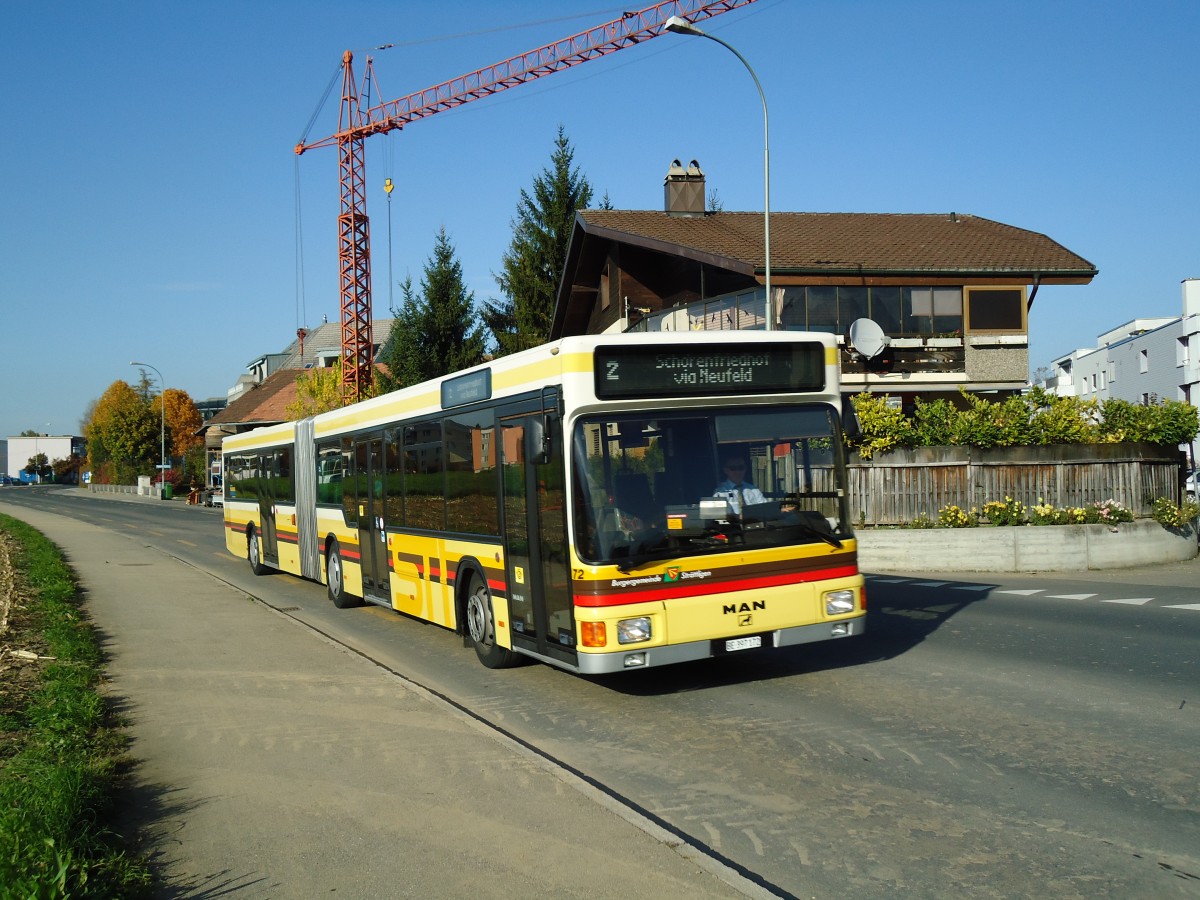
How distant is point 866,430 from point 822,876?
1691 centimetres

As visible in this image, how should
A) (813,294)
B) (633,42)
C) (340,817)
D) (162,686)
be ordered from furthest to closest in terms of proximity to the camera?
(633,42), (813,294), (162,686), (340,817)

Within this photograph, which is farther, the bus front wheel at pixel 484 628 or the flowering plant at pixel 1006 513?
the flowering plant at pixel 1006 513

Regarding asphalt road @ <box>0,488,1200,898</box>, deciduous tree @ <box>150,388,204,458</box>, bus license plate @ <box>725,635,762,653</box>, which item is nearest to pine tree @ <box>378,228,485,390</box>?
asphalt road @ <box>0,488,1200,898</box>

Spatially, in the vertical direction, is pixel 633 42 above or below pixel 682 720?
above

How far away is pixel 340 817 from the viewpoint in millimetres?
5922

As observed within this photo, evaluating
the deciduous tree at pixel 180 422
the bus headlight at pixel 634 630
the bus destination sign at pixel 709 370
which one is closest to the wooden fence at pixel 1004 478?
the bus destination sign at pixel 709 370

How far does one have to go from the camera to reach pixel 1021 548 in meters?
19.5

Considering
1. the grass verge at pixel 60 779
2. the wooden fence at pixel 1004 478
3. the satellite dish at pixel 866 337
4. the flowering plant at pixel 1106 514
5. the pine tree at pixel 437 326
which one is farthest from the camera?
the pine tree at pixel 437 326

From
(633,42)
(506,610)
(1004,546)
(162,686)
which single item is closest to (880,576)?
(1004,546)

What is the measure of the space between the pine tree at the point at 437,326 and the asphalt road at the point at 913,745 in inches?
1370

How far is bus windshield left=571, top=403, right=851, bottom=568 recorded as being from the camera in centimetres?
831

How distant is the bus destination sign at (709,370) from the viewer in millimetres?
8602

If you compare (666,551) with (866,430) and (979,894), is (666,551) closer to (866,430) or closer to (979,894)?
(979,894)

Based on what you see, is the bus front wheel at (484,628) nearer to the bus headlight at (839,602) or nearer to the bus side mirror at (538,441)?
the bus side mirror at (538,441)
